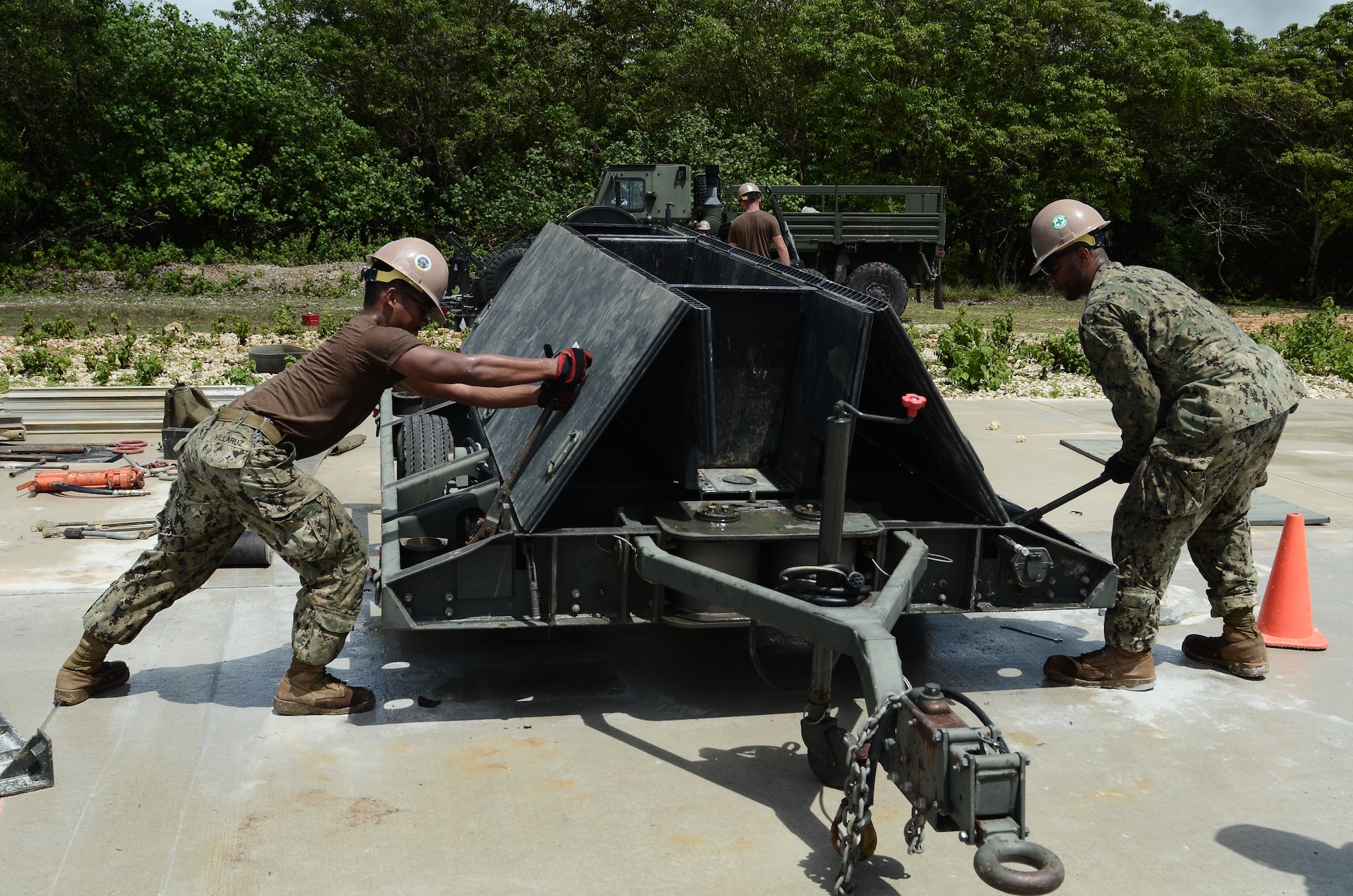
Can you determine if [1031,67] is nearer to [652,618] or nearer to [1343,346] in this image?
[1343,346]

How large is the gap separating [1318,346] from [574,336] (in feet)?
43.0

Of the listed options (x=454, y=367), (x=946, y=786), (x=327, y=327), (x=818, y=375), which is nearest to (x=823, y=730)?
(x=946, y=786)

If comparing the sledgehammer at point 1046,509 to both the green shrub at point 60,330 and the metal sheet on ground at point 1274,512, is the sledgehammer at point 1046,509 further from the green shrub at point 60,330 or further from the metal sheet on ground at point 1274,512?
the green shrub at point 60,330

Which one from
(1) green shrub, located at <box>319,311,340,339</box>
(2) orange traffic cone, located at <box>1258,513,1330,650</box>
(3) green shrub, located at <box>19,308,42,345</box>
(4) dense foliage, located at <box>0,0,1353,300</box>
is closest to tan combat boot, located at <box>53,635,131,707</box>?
(2) orange traffic cone, located at <box>1258,513,1330,650</box>

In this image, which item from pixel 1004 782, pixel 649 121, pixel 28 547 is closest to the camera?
pixel 1004 782

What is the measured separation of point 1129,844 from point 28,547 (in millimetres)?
5607

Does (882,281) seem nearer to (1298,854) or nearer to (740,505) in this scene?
(740,505)

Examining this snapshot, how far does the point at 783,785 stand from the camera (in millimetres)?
3992

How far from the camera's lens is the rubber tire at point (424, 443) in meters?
6.59

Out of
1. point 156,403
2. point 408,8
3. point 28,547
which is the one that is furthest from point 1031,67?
point 28,547

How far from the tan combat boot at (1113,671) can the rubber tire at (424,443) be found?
11.1 feet

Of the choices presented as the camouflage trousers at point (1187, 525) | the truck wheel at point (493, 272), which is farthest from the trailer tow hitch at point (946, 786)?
the truck wheel at point (493, 272)

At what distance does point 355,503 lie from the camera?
7.70 metres

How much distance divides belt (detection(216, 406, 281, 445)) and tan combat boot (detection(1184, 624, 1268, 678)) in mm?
3821
